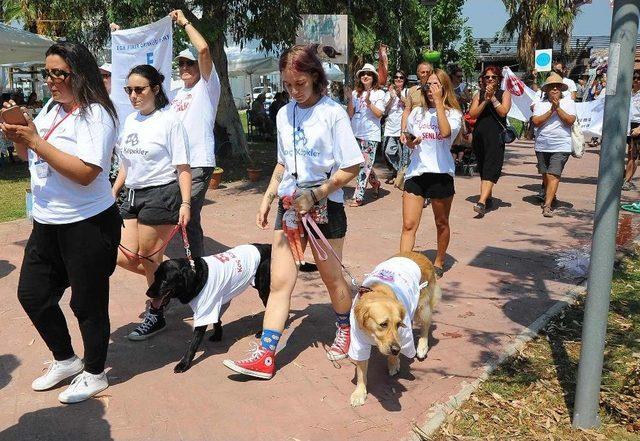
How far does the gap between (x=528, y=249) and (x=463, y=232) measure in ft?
3.08

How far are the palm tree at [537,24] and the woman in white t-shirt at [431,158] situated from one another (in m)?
18.4

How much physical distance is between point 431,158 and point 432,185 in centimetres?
24

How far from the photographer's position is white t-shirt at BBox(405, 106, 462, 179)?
5332 millimetres

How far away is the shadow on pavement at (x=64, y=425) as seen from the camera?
10.3ft

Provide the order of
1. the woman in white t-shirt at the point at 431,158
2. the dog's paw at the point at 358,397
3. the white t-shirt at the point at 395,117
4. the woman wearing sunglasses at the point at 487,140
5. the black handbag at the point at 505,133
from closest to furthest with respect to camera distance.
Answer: the dog's paw at the point at 358,397, the woman in white t-shirt at the point at 431,158, the woman wearing sunglasses at the point at 487,140, the black handbag at the point at 505,133, the white t-shirt at the point at 395,117

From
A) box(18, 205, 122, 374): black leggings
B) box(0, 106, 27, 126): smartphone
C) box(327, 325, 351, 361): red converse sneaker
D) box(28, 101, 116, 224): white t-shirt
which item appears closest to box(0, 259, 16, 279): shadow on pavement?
box(18, 205, 122, 374): black leggings

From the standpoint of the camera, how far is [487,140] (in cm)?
851

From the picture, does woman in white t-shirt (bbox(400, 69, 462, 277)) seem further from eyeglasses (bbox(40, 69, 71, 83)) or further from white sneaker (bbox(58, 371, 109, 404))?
eyeglasses (bbox(40, 69, 71, 83))

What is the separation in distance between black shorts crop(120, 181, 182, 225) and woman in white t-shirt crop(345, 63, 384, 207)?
499 centimetres

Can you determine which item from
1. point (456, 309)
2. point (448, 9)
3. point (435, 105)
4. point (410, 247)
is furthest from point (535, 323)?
point (448, 9)

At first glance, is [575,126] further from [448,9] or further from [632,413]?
[448,9]

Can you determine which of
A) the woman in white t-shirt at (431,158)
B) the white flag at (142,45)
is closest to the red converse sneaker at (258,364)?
the woman in white t-shirt at (431,158)

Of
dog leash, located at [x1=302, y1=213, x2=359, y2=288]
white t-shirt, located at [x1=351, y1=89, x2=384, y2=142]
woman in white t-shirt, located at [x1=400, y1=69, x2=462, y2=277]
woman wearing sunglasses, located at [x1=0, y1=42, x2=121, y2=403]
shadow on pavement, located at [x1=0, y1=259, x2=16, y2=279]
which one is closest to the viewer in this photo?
woman wearing sunglasses, located at [x1=0, y1=42, x2=121, y2=403]

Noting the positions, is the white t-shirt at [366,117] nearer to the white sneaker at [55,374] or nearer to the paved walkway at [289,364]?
the paved walkway at [289,364]
